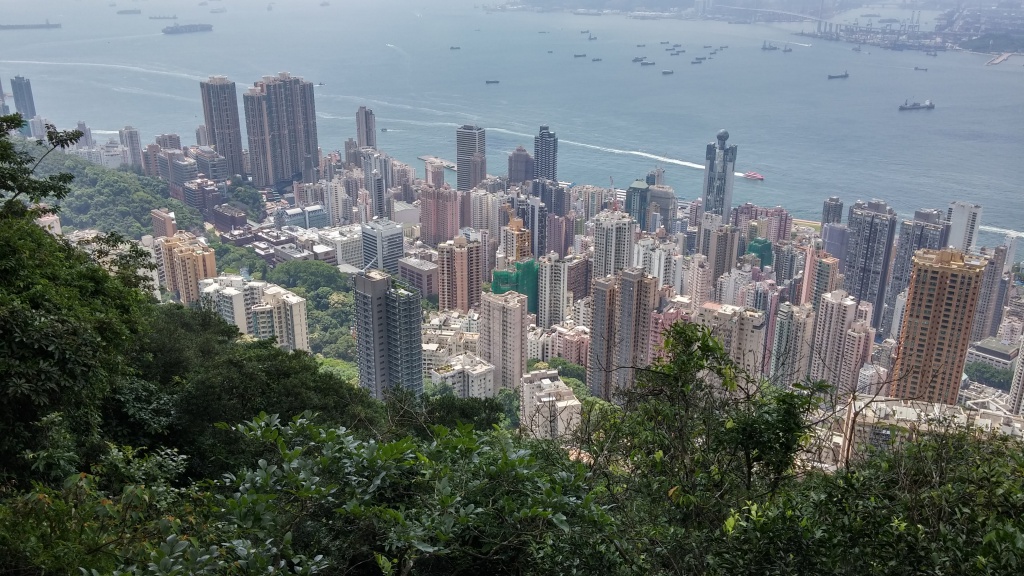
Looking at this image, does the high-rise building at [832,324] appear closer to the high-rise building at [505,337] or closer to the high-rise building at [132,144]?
the high-rise building at [505,337]

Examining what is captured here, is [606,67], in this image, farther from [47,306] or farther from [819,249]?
[47,306]

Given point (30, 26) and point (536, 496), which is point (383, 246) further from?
point (30, 26)

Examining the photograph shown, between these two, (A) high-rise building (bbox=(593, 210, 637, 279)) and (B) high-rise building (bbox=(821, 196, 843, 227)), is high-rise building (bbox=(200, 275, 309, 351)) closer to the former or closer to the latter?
(A) high-rise building (bbox=(593, 210, 637, 279))

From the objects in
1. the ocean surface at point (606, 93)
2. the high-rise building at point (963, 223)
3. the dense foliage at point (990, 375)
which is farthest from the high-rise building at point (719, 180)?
the dense foliage at point (990, 375)

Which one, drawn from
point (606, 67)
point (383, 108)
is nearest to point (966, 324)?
point (383, 108)

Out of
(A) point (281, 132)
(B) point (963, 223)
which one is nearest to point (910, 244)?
(B) point (963, 223)
